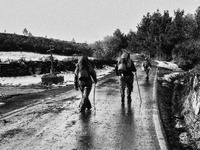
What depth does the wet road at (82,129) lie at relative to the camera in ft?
19.4

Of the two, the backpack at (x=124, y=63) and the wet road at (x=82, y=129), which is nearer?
the wet road at (x=82, y=129)

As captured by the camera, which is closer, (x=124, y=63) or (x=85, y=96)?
(x=85, y=96)

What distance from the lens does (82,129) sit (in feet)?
23.4

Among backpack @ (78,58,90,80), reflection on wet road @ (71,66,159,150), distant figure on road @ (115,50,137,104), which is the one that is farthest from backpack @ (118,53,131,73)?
backpack @ (78,58,90,80)

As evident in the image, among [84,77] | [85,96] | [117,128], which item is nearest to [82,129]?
[117,128]

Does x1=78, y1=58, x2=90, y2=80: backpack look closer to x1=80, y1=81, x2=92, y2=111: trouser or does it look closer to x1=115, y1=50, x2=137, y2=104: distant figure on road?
x1=80, y1=81, x2=92, y2=111: trouser

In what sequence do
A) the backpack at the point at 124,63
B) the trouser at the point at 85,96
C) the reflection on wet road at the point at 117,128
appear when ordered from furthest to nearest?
the backpack at the point at 124,63 → the trouser at the point at 85,96 → the reflection on wet road at the point at 117,128

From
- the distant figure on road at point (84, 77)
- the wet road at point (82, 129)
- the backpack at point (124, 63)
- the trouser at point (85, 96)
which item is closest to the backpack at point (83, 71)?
the distant figure on road at point (84, 77)

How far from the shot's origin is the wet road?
5.92 m

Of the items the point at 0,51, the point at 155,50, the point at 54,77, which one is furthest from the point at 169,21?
the point at 54,77

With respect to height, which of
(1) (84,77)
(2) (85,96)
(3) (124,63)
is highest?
(3) (124,63)

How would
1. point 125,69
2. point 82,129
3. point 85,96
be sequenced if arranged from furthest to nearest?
point 125,69 < point 85,96 < point 82,129

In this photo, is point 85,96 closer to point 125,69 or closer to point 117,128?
A: point 117,128

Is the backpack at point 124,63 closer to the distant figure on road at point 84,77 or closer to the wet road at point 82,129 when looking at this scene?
the wet road at point 82,129
